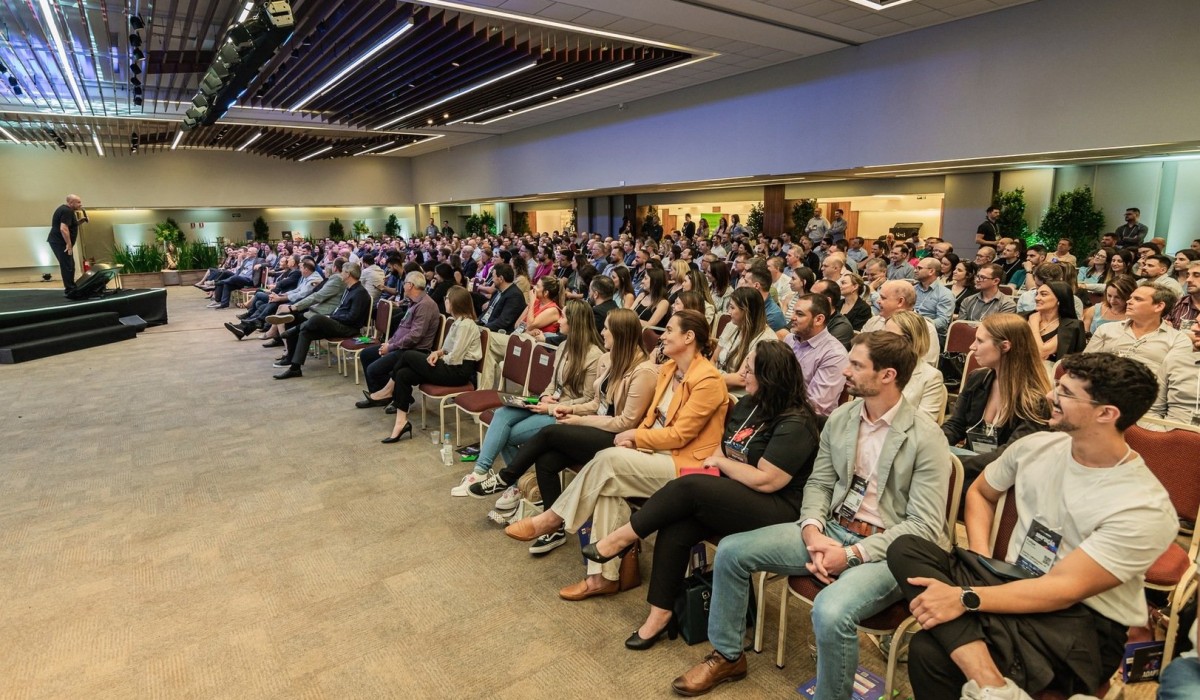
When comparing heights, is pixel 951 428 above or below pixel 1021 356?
below

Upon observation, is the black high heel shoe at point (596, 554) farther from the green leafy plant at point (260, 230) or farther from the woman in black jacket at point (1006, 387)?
the green leafy plant at point (260, 230)

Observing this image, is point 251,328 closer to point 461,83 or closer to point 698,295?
point 461,83

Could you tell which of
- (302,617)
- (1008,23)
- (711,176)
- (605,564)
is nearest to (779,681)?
(605,564)

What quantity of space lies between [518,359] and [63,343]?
8178 mm

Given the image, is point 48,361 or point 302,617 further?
point 48,361

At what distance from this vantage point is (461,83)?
11.9 m

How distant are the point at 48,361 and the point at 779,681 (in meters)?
10.1

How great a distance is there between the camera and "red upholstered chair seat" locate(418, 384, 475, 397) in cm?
492

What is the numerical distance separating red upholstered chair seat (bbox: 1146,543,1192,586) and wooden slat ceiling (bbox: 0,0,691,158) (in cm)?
868

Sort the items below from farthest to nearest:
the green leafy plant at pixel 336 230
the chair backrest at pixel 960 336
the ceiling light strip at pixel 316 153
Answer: the green leafy plant at pixel 336 230 < the ceiling light strip at pixel 316 153 < the chair backrest at pixel 960 336

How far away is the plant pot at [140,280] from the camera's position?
18.2 meters

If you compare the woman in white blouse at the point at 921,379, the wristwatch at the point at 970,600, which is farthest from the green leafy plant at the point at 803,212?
the wristwatch at the point at 970,600

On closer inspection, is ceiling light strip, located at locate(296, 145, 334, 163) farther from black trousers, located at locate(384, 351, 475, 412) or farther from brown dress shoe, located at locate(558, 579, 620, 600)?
brown dress shoe, located at locate(558, 579, 620, 600)

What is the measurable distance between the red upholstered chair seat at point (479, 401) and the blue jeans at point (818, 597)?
8.03ft
